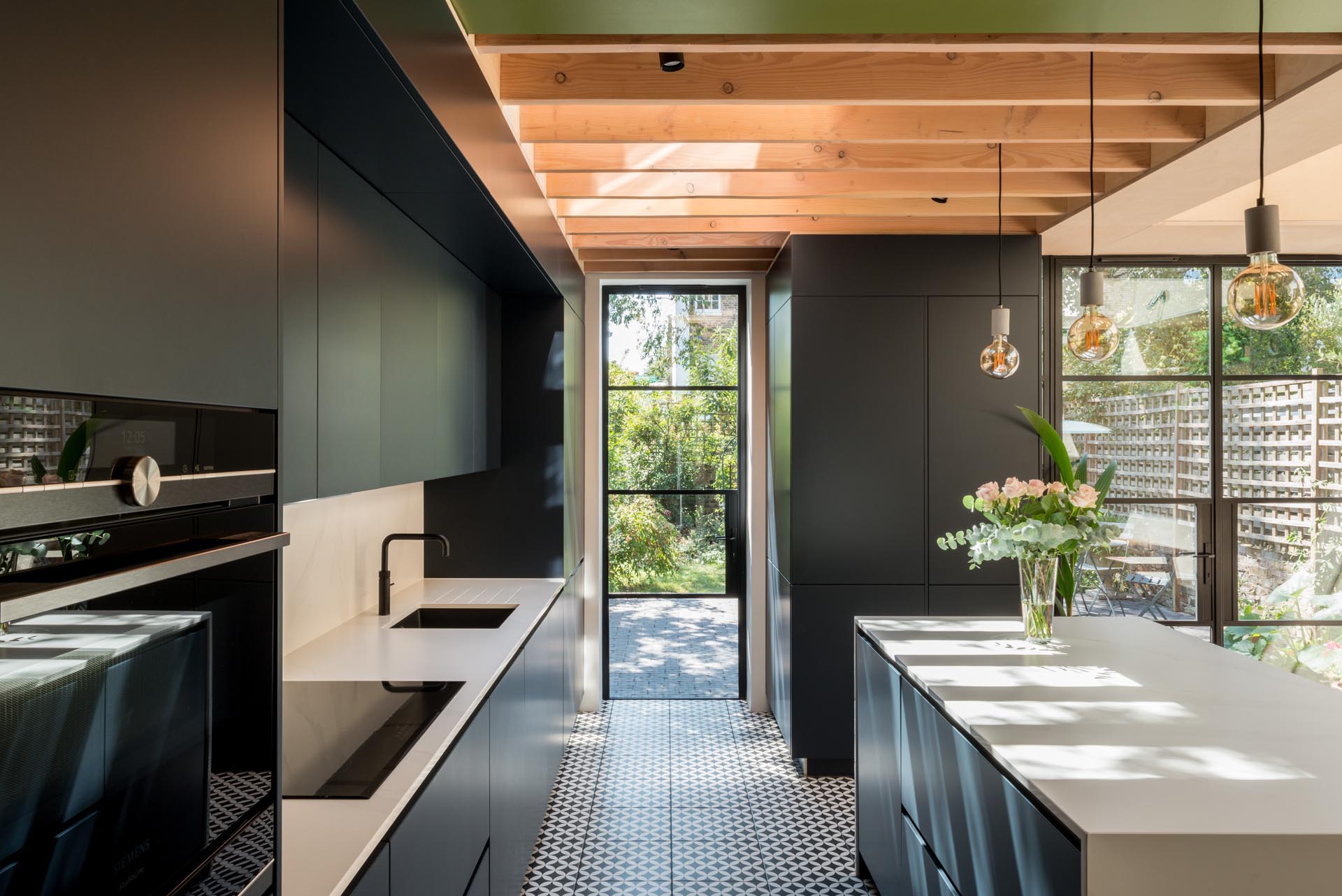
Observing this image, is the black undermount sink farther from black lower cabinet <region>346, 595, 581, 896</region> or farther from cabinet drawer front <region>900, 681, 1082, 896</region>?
cabinet drawer front <region>900, 681, 1082, 896</region>

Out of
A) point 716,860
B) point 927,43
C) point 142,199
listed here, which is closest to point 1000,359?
point 927,43

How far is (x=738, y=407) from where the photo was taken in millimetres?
4676

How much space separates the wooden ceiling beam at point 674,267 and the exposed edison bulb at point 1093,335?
2.23m

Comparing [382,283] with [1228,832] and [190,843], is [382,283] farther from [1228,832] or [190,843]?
[1228,832]

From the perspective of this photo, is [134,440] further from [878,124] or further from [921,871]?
[878,124]

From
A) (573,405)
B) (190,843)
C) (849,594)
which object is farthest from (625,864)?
(190,843)

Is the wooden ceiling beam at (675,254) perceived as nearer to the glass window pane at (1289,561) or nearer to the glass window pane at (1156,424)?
the glass window pane at (1156,424)

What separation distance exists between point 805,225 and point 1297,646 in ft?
11.3

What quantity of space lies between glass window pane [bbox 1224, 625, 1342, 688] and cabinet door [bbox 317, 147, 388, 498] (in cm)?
440

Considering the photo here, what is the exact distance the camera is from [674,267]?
4.42 meters

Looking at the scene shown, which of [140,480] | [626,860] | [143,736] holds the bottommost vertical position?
[626,860]

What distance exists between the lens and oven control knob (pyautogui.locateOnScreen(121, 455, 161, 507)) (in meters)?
0.65

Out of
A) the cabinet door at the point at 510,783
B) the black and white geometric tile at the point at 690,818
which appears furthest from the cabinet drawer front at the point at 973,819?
the cabinet door at the point at 510,783

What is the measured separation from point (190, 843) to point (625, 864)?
240 centimetres
